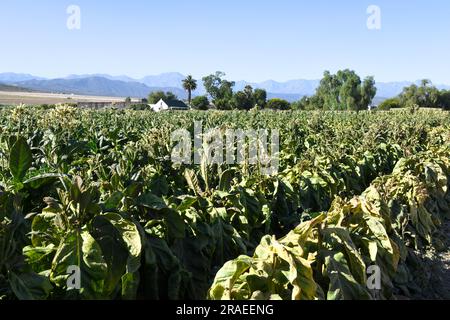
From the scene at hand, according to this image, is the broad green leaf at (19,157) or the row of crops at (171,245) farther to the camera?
the broad green leaf at (19,157)

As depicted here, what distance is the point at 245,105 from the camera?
83.4 metres

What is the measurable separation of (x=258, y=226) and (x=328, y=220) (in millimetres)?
1721

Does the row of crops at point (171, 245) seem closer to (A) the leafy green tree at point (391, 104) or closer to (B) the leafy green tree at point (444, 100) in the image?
(A) the leafy green tree at point (391, 104)

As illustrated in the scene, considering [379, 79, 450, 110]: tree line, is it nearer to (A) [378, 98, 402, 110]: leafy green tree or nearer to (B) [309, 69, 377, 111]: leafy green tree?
(A) [378, 98, 402, 110]: leafy green tree

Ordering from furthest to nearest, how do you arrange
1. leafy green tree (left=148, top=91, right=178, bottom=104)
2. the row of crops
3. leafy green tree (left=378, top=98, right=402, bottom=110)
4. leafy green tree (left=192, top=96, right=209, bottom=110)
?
leafy green tree (left=148, top=91, right=178, bottom=104)
leafy green tree (left=192, top=96, right=209, bottom=110)
leafy green tree (left=378, top=98, right=402, bottom=110)
the row of crops

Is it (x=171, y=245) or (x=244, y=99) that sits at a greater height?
(x=244, y=99)

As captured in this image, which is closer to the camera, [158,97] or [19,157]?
[19,157]

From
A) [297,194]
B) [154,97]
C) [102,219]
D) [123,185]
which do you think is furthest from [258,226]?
[154,97]

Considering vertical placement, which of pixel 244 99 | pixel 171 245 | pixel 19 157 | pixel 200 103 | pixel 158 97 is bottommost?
pixel 171 245

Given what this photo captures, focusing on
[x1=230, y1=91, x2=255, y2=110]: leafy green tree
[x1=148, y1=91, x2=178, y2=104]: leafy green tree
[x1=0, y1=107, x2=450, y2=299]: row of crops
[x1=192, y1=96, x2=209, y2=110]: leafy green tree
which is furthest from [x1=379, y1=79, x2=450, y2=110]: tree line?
[x1=0, y1=107, x2=450, y2=299]: row of crops

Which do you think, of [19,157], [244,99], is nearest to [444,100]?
[244,99]

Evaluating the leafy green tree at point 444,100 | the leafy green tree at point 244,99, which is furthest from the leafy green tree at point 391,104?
the leafy green tree at point 244,99

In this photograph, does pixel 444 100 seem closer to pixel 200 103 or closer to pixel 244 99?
pixel 244 99

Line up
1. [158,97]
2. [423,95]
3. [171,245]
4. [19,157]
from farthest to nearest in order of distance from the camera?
[158,97], [423,95], [171,245], [19,157]
